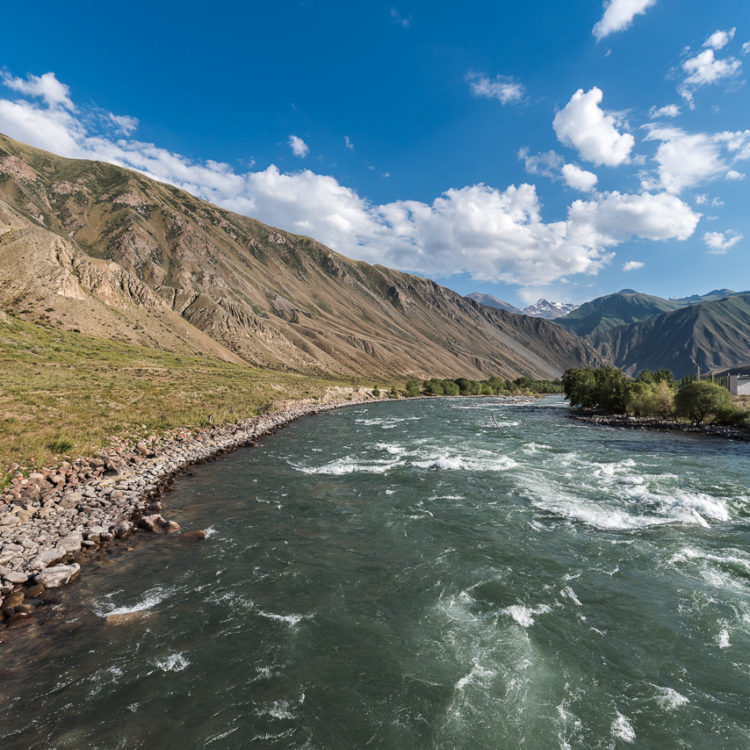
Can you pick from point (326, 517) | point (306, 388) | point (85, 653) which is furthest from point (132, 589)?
point (306, 388)

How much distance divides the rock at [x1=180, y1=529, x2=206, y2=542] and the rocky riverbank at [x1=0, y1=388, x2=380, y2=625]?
0.05 m

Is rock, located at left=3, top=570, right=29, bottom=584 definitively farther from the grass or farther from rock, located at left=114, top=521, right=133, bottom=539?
the grass

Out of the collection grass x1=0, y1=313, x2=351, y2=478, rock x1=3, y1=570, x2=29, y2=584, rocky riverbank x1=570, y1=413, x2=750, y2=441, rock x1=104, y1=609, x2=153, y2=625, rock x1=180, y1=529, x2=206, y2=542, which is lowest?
rock x1=104, y1=609, x2=153, y2=625

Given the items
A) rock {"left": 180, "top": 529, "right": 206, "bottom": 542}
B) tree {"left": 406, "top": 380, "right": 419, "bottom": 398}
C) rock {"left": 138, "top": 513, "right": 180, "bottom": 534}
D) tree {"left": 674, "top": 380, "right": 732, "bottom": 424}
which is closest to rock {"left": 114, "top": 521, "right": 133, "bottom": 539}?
rock {"left": 138, "top": 513, "right": 180, "bottom": 534}

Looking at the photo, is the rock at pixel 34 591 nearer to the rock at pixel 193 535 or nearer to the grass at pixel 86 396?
the rock at pixel 193 535

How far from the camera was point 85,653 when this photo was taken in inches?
429

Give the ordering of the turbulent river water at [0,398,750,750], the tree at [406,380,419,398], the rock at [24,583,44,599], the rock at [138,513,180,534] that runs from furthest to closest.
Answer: the tree at [406,380,419,398] < the rock at [138,513,180,534] < the rock at [24,583,44,599] < the turbulent river water at [0,398,750,750]

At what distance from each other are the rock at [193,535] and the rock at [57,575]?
4131 millimetres

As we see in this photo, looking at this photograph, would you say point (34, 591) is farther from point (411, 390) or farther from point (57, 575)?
point (411, 390)

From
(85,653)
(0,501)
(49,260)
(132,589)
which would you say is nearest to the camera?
(85,653)

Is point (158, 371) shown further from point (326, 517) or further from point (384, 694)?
point (384, 694)

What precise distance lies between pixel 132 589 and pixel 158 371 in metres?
67.7

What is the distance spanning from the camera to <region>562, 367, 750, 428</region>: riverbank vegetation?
64.4 meters

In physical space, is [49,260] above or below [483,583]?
above
